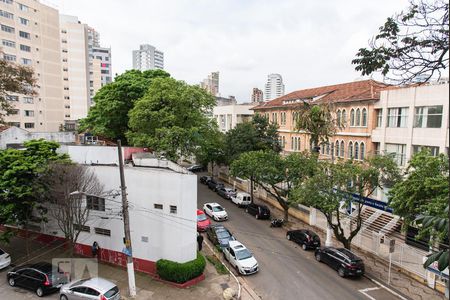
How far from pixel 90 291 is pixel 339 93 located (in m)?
31.6

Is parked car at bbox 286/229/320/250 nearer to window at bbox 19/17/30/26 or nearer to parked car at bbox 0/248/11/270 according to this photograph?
parked car at bbox 0/248/11/270

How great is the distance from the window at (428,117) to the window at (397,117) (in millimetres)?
1106

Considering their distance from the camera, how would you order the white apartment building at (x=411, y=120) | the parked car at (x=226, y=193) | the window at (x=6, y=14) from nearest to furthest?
the white apartment building at (x=411, y=120)
the parked car at (x=226, y=193)
the window at (x=6, y=14)

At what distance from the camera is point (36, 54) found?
2095 inches

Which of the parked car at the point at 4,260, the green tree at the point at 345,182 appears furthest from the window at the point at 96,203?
the green tree at the point at 345,182

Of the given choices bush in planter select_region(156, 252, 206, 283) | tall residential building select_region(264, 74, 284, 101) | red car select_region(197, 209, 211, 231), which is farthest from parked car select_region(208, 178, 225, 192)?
tall residential building select_region(264, 74, 284, 101)

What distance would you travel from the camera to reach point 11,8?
49.1 meters

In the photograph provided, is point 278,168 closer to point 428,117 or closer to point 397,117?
point 397,117

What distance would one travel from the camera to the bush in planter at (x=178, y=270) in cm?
1688

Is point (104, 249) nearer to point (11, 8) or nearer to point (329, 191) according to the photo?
point (329, 191)

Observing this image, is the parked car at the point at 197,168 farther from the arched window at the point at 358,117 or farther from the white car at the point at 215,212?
the arched window at the point at 358,117

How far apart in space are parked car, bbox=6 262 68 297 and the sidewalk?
2392mm

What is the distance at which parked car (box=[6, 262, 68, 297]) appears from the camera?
1620cm

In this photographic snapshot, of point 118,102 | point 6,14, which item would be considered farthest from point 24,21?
point 118,102
